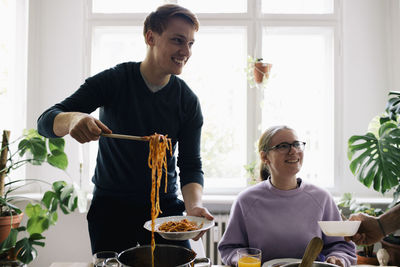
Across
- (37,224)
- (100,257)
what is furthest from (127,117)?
(37,224)

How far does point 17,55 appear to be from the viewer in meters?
3.45

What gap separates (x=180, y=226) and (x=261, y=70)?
7.70 feet

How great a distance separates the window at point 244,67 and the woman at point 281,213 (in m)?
1.47

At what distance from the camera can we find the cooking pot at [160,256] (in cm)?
95

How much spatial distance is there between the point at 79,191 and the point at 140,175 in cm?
141

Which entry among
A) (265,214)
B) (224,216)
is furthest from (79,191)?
(265,214)

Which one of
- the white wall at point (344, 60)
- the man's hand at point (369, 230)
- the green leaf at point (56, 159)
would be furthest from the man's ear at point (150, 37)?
the white wall at point (344, 60)

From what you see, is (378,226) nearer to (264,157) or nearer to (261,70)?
(264,157)

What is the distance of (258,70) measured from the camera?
11.1ft

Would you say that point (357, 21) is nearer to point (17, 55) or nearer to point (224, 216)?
point (224, 216)

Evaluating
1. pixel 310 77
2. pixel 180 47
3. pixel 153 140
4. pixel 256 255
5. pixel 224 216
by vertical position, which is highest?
pixel 310 77

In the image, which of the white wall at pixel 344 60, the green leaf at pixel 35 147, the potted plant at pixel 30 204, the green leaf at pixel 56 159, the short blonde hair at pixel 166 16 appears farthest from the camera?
the white wall at pixel 344 60

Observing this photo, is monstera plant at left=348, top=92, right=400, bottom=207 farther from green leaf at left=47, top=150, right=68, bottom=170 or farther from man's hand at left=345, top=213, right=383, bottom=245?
green leaf at left=47, top=150, right=68, bottom=170

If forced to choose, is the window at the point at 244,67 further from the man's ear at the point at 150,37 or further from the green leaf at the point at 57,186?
the man's ear at the point at 150,37
